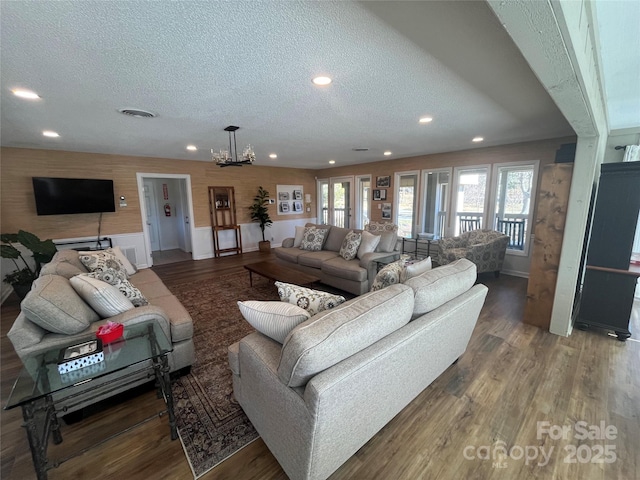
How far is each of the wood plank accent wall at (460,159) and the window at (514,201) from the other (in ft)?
0.58

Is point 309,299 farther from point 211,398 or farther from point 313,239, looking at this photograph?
point 313,239

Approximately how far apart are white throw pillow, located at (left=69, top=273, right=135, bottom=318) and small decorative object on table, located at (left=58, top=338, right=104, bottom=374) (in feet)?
1.16

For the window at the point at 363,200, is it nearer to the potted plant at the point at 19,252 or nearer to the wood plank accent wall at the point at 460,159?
the wood plank accent wall at the point at 460,159

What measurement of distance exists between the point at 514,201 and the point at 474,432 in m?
4.48

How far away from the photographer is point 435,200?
5.75 meters

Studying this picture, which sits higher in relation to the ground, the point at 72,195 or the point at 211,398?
the point at 72,195

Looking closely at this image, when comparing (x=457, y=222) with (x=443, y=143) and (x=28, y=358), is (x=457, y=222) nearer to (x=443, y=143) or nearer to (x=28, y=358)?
(x=443, y=143)

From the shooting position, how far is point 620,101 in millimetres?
2512

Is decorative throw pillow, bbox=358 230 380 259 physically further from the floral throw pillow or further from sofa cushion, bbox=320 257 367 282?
the floral throw pillow

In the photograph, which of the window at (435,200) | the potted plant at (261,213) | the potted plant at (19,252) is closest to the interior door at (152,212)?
the potted plant at (261,213)

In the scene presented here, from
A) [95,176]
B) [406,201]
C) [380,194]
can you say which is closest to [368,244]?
[406,201]

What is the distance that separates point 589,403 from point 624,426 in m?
0.18

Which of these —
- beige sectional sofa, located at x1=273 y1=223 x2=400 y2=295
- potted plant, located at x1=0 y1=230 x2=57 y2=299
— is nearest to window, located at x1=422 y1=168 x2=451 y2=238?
beige sectional sofa, located at x1=273 y1=223 x2=400 y2=295

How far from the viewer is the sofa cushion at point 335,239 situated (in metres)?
4.63
